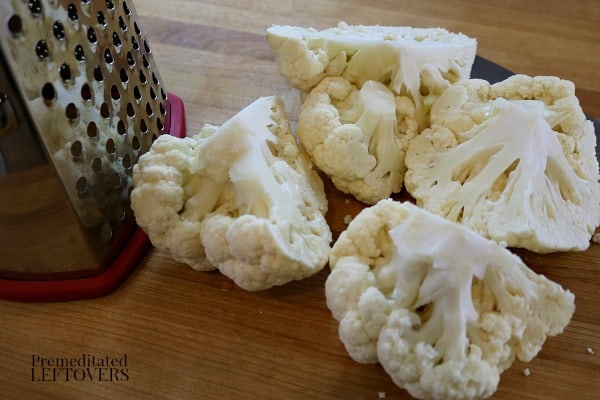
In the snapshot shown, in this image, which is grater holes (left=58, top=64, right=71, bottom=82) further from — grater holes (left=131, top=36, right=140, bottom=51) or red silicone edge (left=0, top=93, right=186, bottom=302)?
red silicone edge (left=0, top=93, right=186, bottom=302)

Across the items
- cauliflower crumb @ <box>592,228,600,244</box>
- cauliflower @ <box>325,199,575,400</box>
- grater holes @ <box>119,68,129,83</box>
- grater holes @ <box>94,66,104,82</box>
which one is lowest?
cauliflower crumb @ <box>592,228,600,244</box>

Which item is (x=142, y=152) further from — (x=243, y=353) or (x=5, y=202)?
(x=243, y=353)

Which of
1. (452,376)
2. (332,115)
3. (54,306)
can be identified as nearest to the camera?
(452,376)

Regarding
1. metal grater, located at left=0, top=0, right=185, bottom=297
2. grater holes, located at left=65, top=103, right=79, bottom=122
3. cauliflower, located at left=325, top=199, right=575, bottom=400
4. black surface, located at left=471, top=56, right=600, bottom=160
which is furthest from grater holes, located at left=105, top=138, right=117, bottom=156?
black surface, located at left=471, top=56, right=600, bottom=160

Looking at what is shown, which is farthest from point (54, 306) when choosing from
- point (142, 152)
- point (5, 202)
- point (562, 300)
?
point (562, 300)

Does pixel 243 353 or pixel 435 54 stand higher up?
pixel 435 54

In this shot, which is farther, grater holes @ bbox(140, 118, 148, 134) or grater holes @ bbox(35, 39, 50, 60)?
grater holes @ bbox(140, 118, 148, 134)

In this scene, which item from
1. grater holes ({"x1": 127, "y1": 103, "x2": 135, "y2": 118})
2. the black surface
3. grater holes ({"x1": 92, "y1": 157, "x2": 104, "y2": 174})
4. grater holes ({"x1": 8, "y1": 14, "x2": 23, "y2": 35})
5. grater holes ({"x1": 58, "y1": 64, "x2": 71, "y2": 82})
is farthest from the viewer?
the black surface
